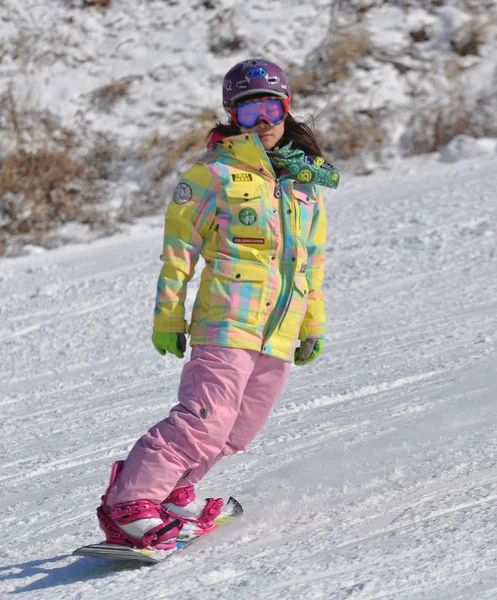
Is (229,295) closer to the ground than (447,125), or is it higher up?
higher up

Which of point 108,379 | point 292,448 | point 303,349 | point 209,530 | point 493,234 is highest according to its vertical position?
point 303,349

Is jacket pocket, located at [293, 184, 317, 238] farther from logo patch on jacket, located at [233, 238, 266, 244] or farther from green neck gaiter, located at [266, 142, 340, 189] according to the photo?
logo patch on jacket, located at [233, 238, 266, 244]

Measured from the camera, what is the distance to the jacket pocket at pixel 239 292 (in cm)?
289

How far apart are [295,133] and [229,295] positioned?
0.59 metres

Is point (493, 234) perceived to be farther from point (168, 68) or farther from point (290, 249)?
point (168, 68)

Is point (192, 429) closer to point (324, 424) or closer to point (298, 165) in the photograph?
point (298, 165)

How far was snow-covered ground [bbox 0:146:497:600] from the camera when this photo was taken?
8.76ft

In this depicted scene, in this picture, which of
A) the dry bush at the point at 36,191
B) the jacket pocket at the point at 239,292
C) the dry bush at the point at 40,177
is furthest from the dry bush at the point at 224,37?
the jacket pocket at the point at 239,292

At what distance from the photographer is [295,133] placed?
10.2 feet

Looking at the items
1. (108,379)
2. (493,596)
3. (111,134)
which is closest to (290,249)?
(493,596)

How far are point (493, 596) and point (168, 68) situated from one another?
11.3 meters

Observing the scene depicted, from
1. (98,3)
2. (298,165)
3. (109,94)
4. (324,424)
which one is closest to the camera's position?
(298,165)

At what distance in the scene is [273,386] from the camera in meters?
3.02

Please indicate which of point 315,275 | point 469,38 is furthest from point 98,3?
point 315,275
